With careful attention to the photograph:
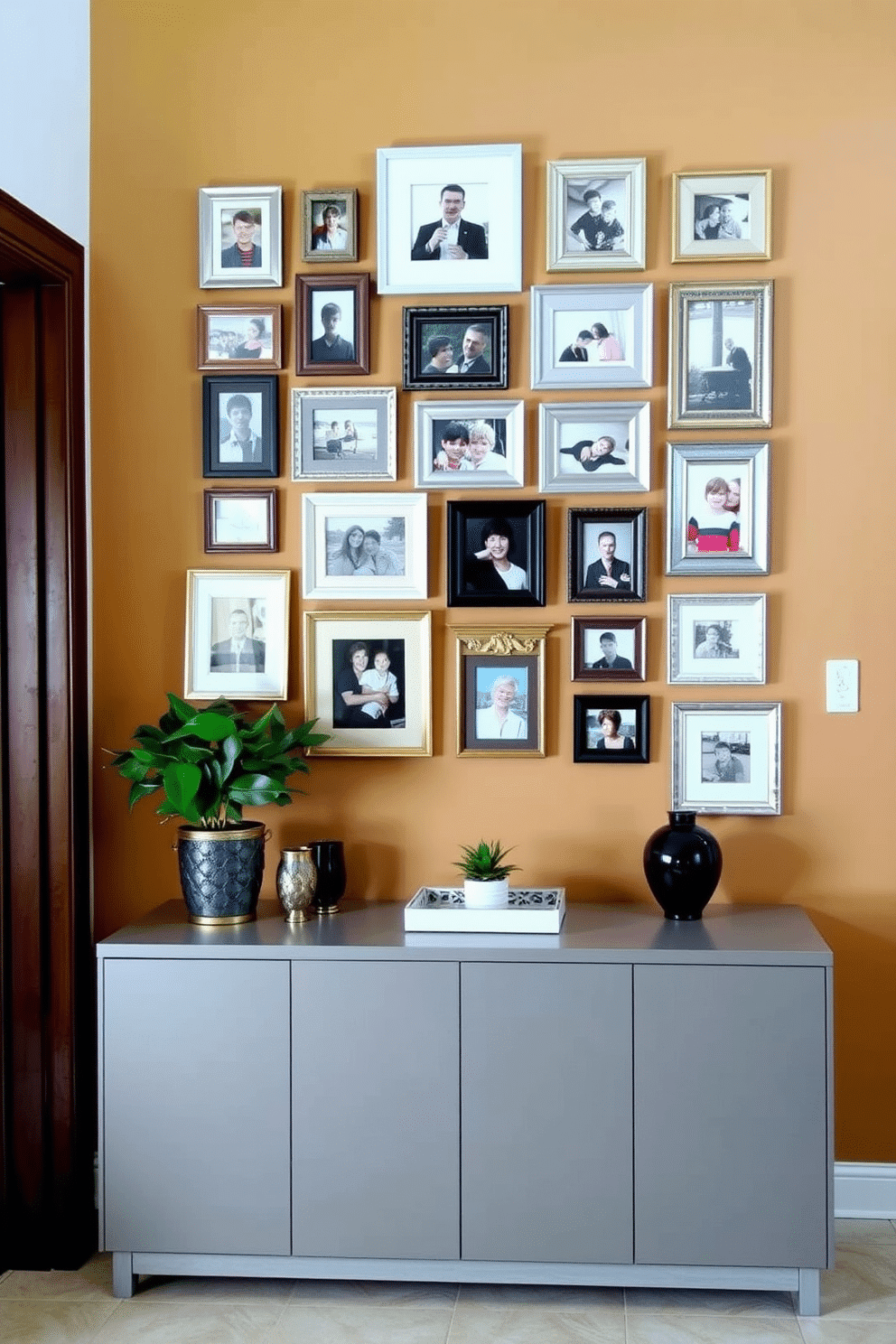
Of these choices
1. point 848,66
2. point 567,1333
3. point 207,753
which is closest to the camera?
point 567,1333

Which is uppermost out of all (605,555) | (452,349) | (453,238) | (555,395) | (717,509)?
(453,238)

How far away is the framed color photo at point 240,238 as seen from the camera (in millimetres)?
3033

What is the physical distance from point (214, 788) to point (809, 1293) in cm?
160

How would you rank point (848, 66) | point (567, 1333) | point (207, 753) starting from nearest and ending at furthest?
point (567, 1333) < point (207, 753) < point (848, 66)

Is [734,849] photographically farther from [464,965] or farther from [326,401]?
[326,401]

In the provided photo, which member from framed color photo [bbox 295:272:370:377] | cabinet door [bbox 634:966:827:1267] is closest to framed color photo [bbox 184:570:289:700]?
framed color photo [bbox 295:272:370:377]

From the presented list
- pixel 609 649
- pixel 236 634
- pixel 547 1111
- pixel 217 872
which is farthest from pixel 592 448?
pixel 547 1111

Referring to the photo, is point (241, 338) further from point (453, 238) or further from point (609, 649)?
point (609, 649)

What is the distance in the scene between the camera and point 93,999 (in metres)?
2.98

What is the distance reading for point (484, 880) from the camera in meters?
2.75

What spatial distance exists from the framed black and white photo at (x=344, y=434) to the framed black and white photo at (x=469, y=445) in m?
0.08

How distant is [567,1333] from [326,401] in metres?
2.08

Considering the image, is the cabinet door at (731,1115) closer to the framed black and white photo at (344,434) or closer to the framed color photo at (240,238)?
the framed black and white photo at (344,434)

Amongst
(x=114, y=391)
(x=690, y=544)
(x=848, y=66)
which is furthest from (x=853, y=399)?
(x=114, y=391)
